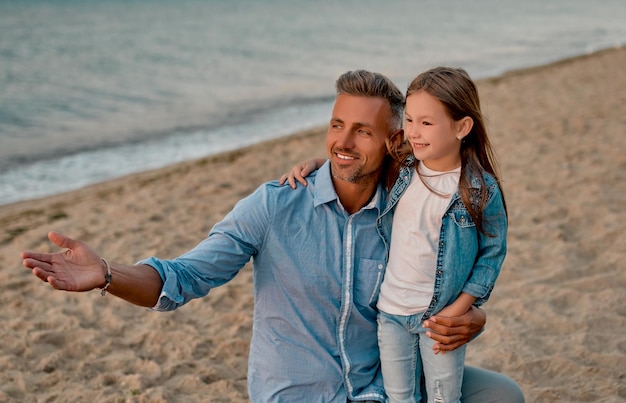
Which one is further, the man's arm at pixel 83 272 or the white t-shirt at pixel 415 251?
the white t-shirt at pixel 415 251

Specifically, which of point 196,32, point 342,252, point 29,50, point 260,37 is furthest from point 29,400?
point 196,32

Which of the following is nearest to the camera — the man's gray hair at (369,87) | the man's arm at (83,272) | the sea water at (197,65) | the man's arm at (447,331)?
the man's arm at (83,272)

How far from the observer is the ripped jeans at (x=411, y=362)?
9.43 feet

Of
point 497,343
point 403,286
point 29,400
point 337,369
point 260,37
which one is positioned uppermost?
point 260,37

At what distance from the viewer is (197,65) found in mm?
21641

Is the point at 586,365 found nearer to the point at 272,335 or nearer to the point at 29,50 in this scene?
the point at 272,335

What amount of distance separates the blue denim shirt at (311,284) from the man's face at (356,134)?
99mm

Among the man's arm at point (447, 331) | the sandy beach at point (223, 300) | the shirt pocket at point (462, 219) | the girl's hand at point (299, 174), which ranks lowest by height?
the sandy beach at point (223, 300)

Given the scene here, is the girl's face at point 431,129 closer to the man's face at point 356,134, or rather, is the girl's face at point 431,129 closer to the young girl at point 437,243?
the young girl at point 437,243

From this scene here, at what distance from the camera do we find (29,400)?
403 cm

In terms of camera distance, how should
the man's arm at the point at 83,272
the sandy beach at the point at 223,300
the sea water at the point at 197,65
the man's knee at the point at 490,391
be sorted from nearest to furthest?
the man's arm at the point at 83,272, the man's knee at the point at 490,391, the sandy beach at the point at 223,300, the sea water at the point at 197,65

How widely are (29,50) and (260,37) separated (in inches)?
342

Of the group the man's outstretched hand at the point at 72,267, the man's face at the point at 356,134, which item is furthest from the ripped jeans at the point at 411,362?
the man's outstretched hand at the point at 72,267

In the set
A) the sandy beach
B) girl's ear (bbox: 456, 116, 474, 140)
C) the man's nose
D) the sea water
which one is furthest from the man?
the sea water
